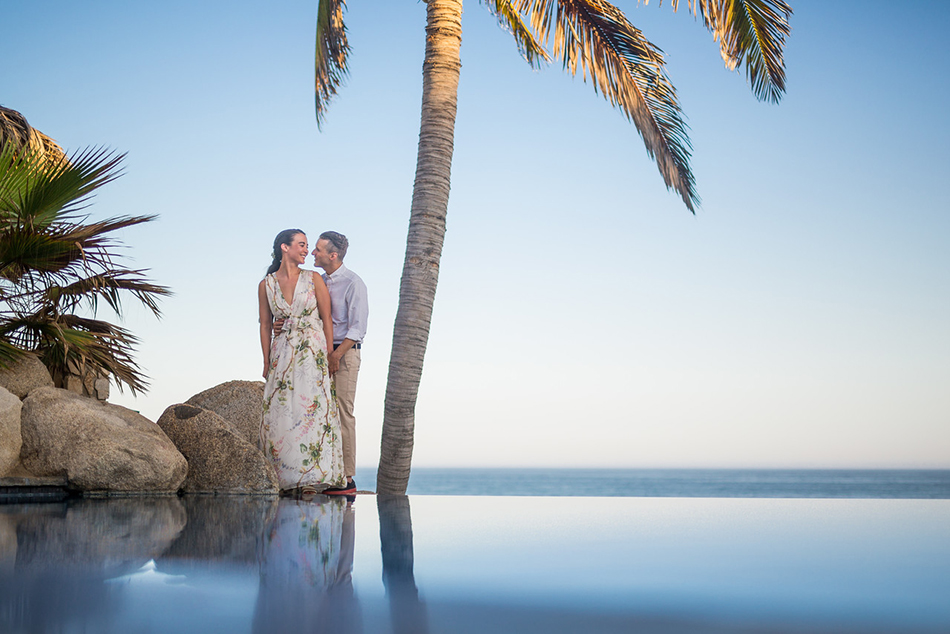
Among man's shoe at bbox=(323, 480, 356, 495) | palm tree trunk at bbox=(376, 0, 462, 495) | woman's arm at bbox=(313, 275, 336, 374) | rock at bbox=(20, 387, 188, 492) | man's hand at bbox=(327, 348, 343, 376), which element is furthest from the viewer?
palm tree trunk at bbox=(376, 0, 462, 495)

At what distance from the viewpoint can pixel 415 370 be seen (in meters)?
7.04

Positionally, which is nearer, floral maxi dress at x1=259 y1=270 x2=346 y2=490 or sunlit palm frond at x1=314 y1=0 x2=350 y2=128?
floral maxi dress at x1=259 y1=270 x2=346 y2=490

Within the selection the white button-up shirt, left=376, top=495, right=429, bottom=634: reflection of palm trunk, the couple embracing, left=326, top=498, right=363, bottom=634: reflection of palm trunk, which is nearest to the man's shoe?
the couple embracing

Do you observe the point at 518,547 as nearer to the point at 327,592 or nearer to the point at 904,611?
the point at 327,592

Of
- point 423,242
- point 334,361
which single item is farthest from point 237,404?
point 423,242

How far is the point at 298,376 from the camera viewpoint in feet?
19.6

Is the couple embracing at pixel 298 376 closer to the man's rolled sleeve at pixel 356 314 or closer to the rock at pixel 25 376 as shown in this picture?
the man's rolled sleeve at pixel 356 314

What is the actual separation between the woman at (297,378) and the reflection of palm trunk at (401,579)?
8.32 feet

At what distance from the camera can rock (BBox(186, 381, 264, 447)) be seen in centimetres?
786

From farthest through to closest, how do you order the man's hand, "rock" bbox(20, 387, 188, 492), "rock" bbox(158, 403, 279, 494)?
the man's hand → "rock" bbox(158, 403, 279, 494) → "rock" bbox(20, 387, 188, 492)

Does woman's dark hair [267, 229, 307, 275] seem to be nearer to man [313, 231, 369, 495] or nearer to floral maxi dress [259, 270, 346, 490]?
floral maxi dress [259, 270, 346, 490]

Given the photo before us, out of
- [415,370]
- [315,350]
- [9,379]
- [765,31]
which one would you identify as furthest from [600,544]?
[765,31]

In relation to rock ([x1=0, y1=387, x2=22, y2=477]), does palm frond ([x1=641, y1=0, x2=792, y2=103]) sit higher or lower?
higher

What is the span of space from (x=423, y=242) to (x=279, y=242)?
5.35ft
